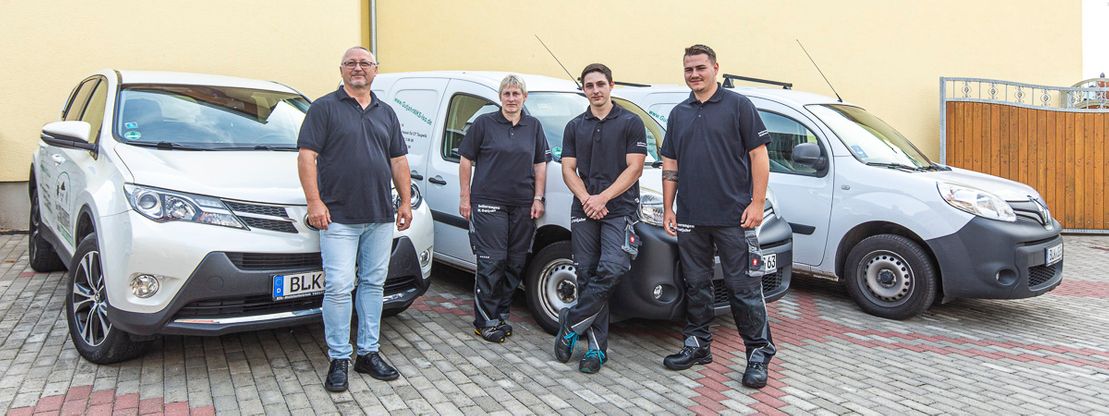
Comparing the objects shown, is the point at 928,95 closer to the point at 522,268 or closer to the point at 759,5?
the point at 759,5

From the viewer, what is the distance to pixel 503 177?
469 cm

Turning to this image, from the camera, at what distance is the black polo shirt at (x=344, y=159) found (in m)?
3.70

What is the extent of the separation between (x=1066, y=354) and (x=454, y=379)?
3.82m

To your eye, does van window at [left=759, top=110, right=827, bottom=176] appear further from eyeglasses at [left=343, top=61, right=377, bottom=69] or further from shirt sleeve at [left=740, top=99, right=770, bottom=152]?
eyeglasses at [left=343, top=61, right=377, bottom=69]

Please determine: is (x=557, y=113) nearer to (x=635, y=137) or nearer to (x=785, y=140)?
(x=635, y=137)

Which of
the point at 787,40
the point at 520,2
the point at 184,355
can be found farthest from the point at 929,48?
the point at 184,355

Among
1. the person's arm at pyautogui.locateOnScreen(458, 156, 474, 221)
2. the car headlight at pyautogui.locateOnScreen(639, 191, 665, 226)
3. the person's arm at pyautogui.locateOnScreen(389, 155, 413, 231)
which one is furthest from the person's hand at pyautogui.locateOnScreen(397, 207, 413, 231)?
the car headlight at pyautogui.locateOnScreen(639, 191, 665, 226)

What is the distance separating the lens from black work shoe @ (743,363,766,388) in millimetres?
4059

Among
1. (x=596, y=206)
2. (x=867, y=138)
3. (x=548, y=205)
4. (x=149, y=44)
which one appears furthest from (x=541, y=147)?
(x=149, y=44)

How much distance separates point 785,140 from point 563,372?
313cm

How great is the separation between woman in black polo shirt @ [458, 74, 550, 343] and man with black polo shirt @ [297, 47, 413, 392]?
2.89ft

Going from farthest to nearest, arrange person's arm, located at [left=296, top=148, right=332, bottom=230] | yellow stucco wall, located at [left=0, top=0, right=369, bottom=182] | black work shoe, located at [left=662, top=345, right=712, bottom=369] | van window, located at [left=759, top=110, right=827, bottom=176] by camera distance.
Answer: yellow stucco wall, located at [left=0, top=0, right=369, bottom=182], van window, located at [left=759, top=110, right=827, bottom=176], black work shoe, located at [left=662, top=345, right=712, bottom=369], person's arm, located at [left=296, top=148, right=332, bottom=230]

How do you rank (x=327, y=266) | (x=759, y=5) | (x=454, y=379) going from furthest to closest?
(x=759, y=5), (x=454, y=379), (x=327, y=266)

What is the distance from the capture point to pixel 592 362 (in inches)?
168
